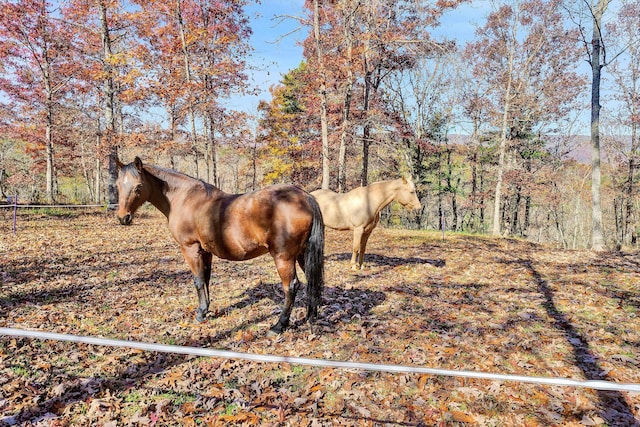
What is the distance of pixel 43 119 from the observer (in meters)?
17.8

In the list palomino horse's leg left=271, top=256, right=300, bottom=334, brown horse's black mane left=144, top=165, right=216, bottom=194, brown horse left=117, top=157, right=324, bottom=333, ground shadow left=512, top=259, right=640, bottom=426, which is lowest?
ground shadow left=512, top=259, right=640, bottom=426

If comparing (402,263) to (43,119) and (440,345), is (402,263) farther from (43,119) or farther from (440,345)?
(43,119)

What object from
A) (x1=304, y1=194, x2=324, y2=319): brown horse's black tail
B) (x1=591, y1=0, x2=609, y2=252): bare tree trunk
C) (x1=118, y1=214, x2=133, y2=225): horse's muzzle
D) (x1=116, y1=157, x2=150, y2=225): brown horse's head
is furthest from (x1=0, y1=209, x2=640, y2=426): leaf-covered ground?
(x1=591, y1=0, x2=609, y2=252): bare tree trunk

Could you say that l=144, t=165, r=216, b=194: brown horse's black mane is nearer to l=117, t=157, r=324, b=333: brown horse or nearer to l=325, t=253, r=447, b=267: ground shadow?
l=117, t=157, r=324, b=333: brown horse

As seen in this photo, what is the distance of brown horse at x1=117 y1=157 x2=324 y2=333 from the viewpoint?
438 centimetres

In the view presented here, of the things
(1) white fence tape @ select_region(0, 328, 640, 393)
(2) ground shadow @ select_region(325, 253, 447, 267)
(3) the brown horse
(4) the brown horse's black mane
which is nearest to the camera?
(1) white fence tape @ select_region(0, 328, 640, 393)

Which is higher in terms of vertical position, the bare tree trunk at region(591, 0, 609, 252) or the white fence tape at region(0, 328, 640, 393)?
the bare tree trunk at region(591, 0, 609, 252)

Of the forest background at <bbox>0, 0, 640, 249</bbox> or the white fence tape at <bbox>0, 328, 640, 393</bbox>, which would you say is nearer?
the white fence tape at <bbox>0, 328, 640, 393</bbox>

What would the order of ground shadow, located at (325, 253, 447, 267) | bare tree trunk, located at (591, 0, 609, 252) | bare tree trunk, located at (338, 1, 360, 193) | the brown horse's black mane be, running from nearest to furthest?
the brown horse's black mane, ground shadow, located at (325, 253, 447, 267), bare tree trunk, located at (591, 0, 609, 252), bare tree trunk, located at (338, 1, 360, 193)

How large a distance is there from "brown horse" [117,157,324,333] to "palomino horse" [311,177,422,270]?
10.1 ft

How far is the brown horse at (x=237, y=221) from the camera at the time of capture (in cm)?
438

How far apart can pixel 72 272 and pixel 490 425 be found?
7.98 metres

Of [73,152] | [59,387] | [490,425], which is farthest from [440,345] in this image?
[73,152]

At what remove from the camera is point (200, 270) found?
194 inches
